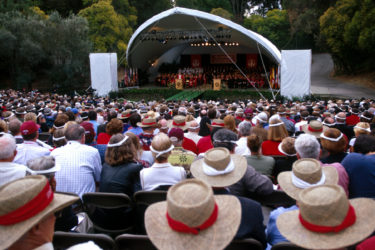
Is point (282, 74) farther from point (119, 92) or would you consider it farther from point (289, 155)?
point (289, 155)

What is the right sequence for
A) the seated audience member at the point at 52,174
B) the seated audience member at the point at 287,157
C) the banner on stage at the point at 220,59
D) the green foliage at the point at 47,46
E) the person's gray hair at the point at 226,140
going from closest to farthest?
the seated audience member at the point at 52,174
the person's gray hair at the point at 226,140
the seated audience member at the point at 287,157
the green foliage at the point at 47,46
the banner on stage at the point at 220,59

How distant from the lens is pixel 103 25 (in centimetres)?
2997

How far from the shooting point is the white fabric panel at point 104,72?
20125mm

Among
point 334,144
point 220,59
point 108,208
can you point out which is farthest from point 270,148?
point 220,59

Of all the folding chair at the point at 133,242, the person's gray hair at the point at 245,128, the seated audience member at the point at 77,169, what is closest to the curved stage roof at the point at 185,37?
the person's gray hair at the point at 245,128

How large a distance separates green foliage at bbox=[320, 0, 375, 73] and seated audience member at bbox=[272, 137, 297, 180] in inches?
796

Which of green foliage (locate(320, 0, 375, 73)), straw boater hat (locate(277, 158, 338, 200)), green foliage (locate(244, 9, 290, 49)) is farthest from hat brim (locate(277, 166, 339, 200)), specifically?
green foliage (locate(244, 9, 290, 49))

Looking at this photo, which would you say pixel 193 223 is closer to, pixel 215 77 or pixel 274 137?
pixel 274 137

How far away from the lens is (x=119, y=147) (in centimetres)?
345

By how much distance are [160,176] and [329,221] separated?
194 centimetres

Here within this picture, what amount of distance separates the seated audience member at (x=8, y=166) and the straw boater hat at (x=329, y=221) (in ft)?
8.15

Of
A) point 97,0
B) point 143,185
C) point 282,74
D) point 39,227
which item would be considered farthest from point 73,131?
point 97,0

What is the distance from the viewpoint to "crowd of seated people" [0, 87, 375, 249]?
1.62 m

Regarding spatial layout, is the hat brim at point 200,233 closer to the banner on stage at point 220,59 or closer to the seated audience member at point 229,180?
the seated audience member at point 229,180
